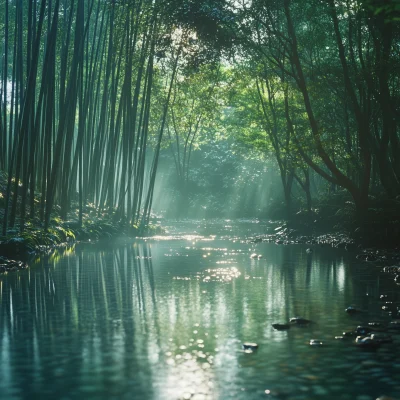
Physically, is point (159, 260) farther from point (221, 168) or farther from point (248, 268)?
point (221, 168)

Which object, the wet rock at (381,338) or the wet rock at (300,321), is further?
the wet rock at (300,321)

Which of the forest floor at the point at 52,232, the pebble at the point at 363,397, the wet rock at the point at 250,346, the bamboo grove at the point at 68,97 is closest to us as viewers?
the pebble at the point at 363,397

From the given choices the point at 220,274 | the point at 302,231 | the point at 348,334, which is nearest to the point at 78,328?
the point at 348,334

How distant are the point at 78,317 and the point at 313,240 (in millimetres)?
15959

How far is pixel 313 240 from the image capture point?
2367 centimetres

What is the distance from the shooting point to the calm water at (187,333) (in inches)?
220

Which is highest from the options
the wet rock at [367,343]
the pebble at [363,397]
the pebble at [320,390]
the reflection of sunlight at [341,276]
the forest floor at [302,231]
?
the forest floor at [302,231]

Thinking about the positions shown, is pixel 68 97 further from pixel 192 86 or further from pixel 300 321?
pixel 192 86

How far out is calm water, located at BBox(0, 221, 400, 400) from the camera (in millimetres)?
5586

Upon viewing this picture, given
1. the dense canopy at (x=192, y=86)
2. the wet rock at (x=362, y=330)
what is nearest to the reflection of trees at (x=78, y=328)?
the wet rock at (x=362, y=330)

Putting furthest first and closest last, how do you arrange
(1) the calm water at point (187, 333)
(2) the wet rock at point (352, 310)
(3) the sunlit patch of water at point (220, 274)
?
(3) the sunlit patch of water at point (220, 274) → (2) the wet rock at point (352, 310) → (1) the calm water at point (187, 333)

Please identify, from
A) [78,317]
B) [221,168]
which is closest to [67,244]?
[78,317]

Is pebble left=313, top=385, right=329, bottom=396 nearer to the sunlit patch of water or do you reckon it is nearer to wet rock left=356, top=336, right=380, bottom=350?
wet rock left=356, top=336, right=380, bottom=350

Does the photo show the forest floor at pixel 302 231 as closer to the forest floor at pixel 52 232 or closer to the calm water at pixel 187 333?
the forest floor at pixel 52 232
